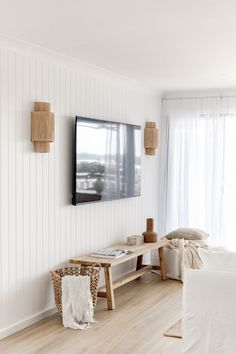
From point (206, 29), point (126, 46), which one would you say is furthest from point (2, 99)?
point (206, 29)

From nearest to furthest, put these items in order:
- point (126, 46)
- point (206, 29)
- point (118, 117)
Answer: point (206, 29), point (126, 46), point (118, 117)

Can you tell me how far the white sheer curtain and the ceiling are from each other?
150 centimetres

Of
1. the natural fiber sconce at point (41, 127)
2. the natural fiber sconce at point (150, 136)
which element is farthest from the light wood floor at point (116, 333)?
the natural fiber sconce at point (150, 136)

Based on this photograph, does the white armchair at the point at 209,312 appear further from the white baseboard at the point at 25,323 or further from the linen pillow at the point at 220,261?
the white baseboard at the point at 25,323

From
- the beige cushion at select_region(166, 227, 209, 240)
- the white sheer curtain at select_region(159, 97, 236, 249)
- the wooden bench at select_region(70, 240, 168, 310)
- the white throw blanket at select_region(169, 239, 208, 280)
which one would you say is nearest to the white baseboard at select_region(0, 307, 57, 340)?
the wooden bench at select_region(70, 240, 168, 310)

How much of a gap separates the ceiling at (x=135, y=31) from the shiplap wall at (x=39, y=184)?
25 cm

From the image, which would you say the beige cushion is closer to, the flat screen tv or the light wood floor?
the flat screen tv

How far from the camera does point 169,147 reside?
7594 mm

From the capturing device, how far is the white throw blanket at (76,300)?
4.67m

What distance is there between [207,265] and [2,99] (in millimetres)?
2172

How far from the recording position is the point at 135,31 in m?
4.07

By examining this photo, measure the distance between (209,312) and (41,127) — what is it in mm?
2260

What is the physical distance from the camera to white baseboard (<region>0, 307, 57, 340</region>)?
438 cm

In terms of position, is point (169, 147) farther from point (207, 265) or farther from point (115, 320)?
point (207, 265)
